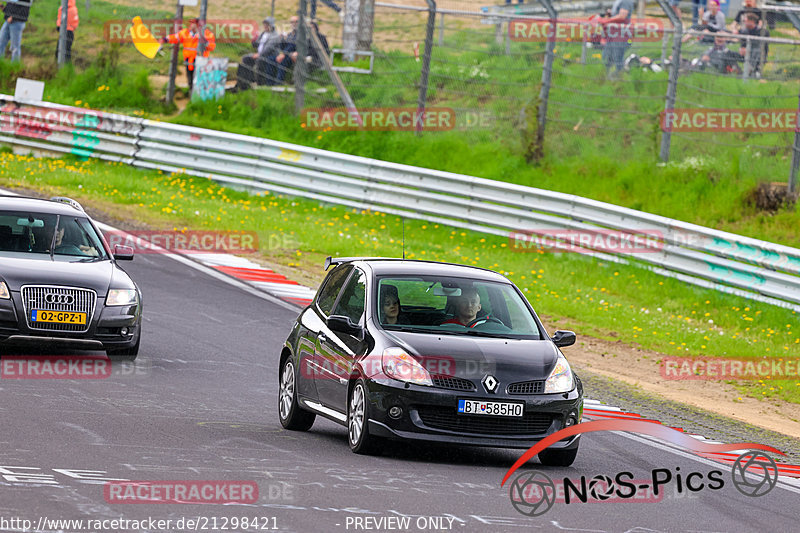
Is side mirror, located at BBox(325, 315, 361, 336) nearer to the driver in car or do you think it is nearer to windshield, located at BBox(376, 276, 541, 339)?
windshield, located at BBox(376, 276, 541, 339)

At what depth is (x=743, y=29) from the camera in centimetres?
2317

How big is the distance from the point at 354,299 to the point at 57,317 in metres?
3.59

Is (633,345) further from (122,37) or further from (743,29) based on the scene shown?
(122,37)

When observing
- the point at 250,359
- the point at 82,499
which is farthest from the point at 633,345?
the point at 82,499

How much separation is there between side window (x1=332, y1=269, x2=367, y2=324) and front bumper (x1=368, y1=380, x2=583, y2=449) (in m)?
1.09

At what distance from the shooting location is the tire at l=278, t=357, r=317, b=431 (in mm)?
10625

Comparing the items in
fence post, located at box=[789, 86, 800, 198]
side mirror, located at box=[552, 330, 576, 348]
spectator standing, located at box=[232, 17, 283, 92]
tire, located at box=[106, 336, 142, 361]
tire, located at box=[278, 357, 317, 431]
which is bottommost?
tire, located at box=[106, 336, 142, 361]

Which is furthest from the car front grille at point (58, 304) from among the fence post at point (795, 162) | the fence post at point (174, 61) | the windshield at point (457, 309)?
the fence post at point (174, 61)

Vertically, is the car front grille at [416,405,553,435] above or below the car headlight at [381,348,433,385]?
below

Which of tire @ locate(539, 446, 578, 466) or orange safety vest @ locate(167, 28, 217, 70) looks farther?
orange safety vest @ locate(167, 28, 217, 70)

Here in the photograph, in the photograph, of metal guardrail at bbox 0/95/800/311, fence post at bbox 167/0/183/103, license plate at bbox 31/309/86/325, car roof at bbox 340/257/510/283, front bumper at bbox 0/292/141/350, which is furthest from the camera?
fence post at bbox 167/0/183/103

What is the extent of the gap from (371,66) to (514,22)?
335 cm

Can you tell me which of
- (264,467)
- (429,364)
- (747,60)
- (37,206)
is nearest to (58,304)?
(37,206)

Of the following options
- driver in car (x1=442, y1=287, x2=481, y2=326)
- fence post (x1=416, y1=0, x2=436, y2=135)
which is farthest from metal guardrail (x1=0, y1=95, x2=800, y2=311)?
driver in car (x1=442, y1=287, x2=481, y2=326)
